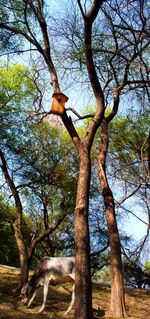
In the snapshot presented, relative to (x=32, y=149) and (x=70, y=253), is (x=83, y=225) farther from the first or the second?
(x=70, y=253)

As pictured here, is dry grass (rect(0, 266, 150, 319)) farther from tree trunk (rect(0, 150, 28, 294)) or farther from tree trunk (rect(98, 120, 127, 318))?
tree trunk (rect(0, 150, 28, 294))

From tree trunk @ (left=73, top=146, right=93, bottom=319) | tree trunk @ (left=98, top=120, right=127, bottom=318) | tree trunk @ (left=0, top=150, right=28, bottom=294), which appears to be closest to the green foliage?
tree trunk @ (left=0, top=150, right=28, bottom=294)

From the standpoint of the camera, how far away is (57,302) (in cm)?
920

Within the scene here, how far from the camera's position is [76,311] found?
631 cm

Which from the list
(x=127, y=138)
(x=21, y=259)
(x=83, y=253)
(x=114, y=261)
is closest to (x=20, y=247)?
(x=21, y=259)

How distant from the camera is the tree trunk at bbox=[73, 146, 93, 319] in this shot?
6.32 m

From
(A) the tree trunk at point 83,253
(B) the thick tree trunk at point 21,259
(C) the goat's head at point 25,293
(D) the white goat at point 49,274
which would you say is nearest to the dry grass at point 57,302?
(C) the goat's head at point 25,293

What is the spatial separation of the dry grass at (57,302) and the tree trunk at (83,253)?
1332 mm

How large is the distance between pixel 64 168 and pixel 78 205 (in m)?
7.32

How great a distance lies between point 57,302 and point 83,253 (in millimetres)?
3092

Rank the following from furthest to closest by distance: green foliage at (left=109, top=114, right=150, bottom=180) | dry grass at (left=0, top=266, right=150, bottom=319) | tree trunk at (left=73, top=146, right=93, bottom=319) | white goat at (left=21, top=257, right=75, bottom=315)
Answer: green foliage at (left=109, top=114, right=150, bottom=180), white goat at (left=21, top=257, right=75, bottom=315), dry grass at (left=0, top=266, right=150, bottom=319), tree trunk at (left=73, top=146, right=93, bottom=319)

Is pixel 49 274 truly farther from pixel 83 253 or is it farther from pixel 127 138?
pixel 127 138

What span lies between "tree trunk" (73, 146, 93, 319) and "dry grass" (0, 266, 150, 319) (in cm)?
133

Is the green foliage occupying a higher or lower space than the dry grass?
higher
